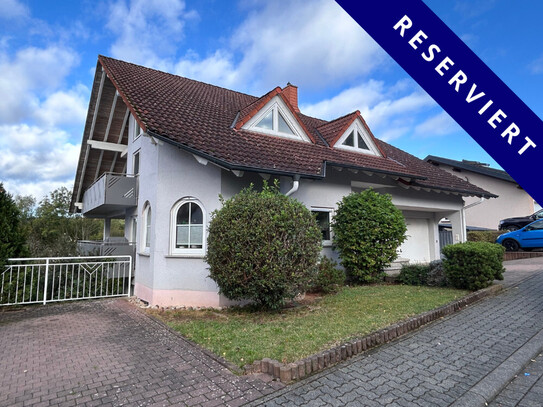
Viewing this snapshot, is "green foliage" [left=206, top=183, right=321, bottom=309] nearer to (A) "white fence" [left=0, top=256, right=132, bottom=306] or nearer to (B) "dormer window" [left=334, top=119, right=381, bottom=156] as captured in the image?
(A) "white fence" [left=0, top=256, right=132, bottom=306]

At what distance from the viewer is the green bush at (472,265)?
8422 mm

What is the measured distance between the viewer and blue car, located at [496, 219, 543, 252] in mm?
17344

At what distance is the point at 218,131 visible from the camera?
9289mm

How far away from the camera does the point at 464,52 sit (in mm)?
3191

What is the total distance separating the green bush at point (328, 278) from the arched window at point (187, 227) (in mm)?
3456

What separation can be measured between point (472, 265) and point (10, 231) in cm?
1247

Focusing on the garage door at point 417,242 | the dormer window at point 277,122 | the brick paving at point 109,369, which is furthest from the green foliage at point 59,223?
the garage door at point 417,242

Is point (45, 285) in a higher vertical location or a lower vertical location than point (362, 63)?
lower

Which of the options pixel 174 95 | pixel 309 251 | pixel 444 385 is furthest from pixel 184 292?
pixel 174 95

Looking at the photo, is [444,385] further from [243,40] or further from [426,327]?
[243,40]

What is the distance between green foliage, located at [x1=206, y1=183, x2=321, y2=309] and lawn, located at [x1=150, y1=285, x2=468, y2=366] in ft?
2.13

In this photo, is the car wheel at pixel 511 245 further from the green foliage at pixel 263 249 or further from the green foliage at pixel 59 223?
the green foliage at pixel 59 223

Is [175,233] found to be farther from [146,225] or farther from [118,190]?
[118,190]

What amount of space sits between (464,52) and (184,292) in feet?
24.4
